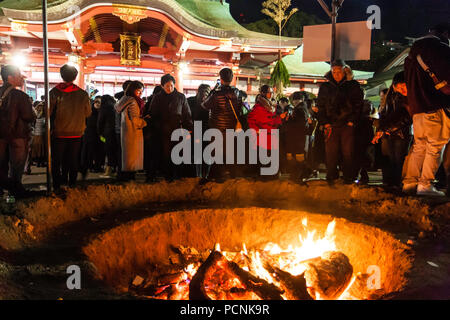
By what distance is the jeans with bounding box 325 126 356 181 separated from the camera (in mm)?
4613

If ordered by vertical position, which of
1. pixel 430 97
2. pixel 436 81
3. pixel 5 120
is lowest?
pixel 5 120

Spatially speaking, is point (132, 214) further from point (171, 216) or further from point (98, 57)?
point (98, 57)

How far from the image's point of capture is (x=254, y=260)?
9.24 feet

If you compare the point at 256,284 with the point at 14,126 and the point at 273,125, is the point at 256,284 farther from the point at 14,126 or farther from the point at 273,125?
the point at 14,126

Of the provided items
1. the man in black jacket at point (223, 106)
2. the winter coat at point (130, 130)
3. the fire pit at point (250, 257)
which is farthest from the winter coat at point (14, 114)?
the man in black jacket at point (223, 106)

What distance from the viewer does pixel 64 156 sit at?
462cm

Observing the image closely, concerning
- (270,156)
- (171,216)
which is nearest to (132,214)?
(171,216)

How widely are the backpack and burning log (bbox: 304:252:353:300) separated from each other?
3.76m

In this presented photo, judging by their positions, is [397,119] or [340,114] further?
[340,114]

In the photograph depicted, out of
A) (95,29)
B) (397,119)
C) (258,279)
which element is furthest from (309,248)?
(95,29)

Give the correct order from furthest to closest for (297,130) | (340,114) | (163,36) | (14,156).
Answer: (163,36) < (297,130) < (340,114) < (14,156)

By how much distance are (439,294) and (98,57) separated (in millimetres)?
12885

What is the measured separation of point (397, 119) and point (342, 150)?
2.57 ft

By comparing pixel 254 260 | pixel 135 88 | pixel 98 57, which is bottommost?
pixel 254 260
